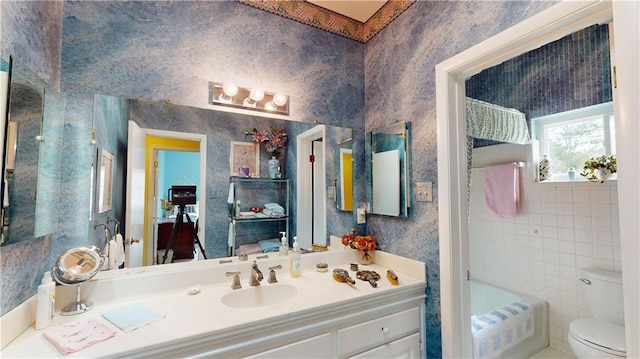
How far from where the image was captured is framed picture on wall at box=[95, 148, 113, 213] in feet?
4.20

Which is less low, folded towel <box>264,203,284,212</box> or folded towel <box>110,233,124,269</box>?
folded towel <box>264,203,284,212</box>

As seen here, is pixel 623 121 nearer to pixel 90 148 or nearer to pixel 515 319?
pixel 515 319

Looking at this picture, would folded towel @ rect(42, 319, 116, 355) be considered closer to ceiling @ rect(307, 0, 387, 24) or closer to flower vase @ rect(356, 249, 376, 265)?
flower vase @ rect(356, 249, 376, 265)

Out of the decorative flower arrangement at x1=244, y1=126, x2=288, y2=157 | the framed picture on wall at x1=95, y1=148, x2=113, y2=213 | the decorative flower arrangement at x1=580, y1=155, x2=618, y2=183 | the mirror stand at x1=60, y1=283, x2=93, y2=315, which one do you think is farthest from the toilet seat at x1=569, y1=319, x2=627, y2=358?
the framed picture on wall at x1=95, y1=148, x2=113, y2=213

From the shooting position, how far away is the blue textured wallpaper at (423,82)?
4.41 ft

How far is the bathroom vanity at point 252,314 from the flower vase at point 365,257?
217 millimetres

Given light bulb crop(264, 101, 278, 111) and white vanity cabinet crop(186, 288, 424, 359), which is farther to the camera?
light bulb crop(264, 101, 278, 111)

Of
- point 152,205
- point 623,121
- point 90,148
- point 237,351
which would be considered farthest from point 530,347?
point 90,148

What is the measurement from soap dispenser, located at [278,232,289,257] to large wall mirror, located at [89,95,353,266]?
0.05 m

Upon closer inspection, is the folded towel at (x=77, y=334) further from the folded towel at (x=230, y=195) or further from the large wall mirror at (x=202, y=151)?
the folded towel at (x=230, y=195)

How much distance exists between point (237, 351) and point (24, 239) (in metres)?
0.88

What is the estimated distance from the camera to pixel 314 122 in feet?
6.22

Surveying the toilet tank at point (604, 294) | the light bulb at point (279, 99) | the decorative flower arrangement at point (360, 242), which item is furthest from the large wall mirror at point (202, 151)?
the toilet tank at point (604, 294)

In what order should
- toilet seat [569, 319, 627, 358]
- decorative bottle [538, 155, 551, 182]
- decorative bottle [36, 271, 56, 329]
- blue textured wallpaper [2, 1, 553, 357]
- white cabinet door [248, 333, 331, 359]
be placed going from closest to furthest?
decorative bottle [36, 271, 56, 329] < white cabinet door [248, 333, 331, 359] < blue textured wallpaper [2, 1, 553, 357] < toilet seat [569, 319, 627, 358] < decorative bottle [538, 155, 551, 182]
